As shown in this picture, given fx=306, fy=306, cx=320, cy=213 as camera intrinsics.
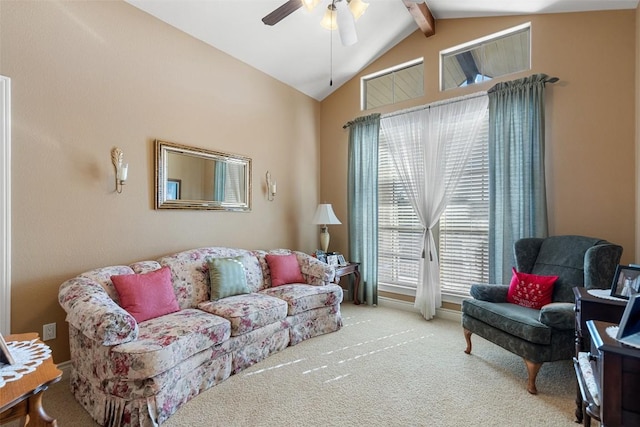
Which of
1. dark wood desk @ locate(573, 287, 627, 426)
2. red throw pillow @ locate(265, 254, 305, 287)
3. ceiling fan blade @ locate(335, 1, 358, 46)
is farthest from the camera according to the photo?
red throw pillow @ locate(265, 254, 305, 287)

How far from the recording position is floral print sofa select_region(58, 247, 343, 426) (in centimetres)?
180

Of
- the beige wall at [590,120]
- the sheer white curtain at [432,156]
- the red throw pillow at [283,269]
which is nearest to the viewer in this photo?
the beige wall at [590,120]

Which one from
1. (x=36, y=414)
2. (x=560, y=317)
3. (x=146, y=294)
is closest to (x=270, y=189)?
(x=146, y=294)

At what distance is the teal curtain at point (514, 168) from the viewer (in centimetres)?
304

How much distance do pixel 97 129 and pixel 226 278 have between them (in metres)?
1.70

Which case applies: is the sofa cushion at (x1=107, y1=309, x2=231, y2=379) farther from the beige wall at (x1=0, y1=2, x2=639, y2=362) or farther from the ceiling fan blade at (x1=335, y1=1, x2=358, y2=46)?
the ceiling fan blade at (x1=335, y1=1, x2=358, y2=46)

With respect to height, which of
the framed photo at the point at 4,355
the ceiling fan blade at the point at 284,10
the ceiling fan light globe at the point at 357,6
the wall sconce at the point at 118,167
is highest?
the ceiling fan light globe at the point at 357,6

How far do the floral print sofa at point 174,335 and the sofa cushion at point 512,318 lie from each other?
4.62 feet

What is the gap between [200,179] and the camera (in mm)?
3350

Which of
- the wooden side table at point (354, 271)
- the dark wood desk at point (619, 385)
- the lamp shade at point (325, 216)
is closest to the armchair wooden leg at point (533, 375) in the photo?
the dark wood desk at point (619, 385)

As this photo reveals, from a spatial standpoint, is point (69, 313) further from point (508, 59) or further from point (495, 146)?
point (508, 59)

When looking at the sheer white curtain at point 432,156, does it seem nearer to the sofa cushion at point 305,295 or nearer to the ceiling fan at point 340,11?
the sofa cushion at point 305,295

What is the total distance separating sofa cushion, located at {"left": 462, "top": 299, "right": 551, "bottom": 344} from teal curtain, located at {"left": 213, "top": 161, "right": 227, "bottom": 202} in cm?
278

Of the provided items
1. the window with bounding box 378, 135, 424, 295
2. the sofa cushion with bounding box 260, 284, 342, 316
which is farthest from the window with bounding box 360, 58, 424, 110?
the sofa cushion with bounding box 260, 284, 342, 316
